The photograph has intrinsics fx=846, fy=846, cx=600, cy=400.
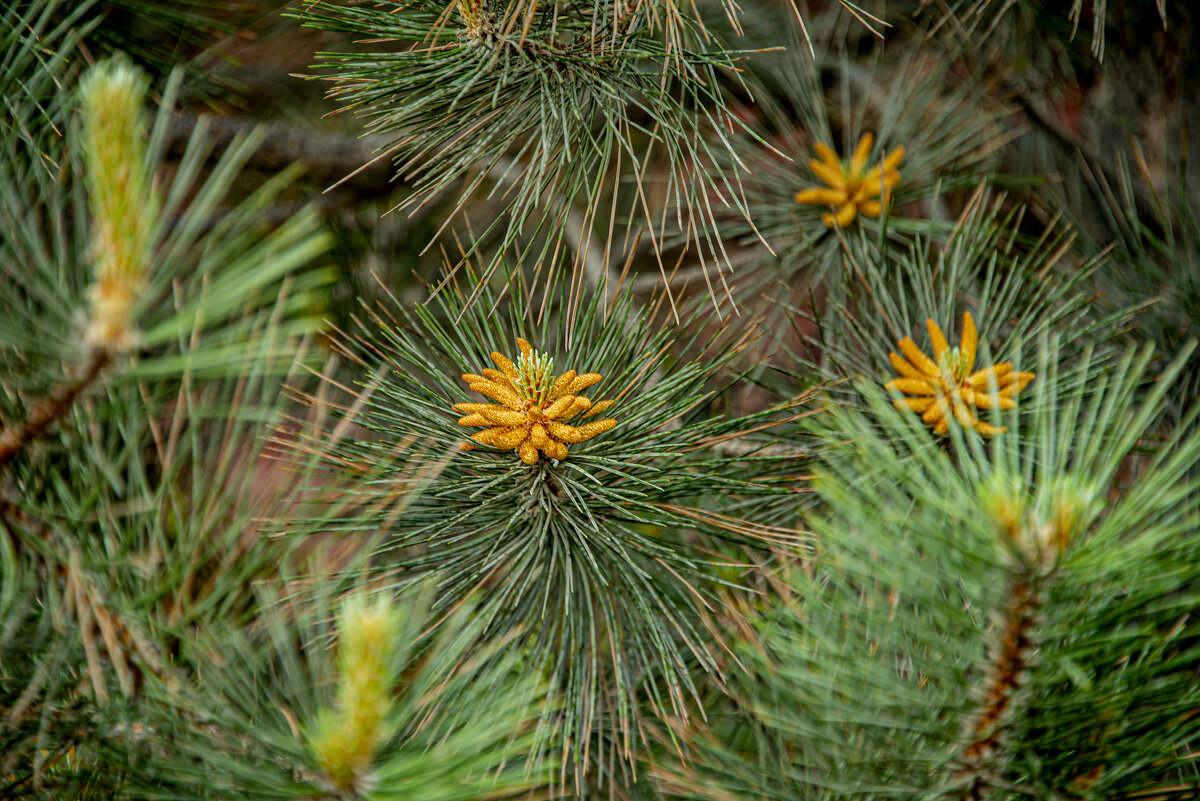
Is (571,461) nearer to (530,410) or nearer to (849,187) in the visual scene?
(530,410)

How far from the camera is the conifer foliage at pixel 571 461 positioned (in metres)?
0.37

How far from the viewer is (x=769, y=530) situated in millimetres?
606

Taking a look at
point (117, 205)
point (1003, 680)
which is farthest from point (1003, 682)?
point (117, 205)

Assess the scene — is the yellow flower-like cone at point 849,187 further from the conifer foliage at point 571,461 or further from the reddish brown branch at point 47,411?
the reddish brown branch at point 47,411

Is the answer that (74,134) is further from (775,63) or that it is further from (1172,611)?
(775,63)

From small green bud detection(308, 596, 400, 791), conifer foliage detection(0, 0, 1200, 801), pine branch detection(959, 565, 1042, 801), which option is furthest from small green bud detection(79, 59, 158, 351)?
pine branch detection(959, 565, 1042, 801)

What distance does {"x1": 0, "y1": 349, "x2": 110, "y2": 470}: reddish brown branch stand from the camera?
331mm

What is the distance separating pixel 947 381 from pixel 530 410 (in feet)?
0.98

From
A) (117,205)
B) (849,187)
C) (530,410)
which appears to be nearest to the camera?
(117,205)

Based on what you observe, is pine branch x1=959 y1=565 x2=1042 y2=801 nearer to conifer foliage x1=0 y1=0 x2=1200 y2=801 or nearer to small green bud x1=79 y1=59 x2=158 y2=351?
conifer foliage x1=0 y1=0 x2=1200 y2=801

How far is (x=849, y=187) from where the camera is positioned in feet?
2.90

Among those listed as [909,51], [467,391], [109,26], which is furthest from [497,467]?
[909,51]

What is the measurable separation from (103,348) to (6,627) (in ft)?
0.60

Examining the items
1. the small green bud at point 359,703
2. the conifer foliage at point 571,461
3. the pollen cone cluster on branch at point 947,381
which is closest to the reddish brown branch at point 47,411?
the conifer foliage at point 571,461
